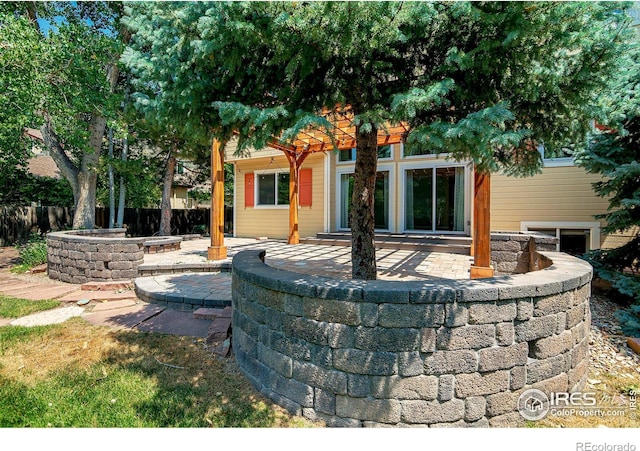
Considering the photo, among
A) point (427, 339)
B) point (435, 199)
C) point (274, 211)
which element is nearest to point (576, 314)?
point (427, 339)

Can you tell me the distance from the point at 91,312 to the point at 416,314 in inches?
189

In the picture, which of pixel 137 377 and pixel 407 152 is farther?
pixel 137 377

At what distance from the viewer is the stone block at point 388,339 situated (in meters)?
2.23

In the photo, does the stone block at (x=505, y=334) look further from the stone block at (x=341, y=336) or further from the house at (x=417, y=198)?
the house at (x=417, y=198)

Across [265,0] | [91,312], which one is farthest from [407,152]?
[91,312]

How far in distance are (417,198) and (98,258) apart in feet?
26.3

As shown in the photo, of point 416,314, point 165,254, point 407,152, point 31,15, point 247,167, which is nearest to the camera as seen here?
point 416,314

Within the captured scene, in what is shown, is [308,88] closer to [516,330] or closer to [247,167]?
[516,330]

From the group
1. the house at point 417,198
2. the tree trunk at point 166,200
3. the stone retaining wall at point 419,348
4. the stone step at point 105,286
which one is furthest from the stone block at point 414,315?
the tree trunk at point 166,200

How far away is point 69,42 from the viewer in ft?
22.6

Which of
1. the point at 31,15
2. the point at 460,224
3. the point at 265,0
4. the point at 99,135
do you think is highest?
the point at 31,15

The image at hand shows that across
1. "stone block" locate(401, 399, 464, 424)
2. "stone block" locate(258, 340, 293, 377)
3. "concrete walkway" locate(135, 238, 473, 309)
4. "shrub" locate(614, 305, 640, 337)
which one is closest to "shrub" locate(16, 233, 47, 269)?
"concrete walkway" locate(135, 238, 473, 309)

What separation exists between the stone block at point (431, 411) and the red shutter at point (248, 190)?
1074 centimetres

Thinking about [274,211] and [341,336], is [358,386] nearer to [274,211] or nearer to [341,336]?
[341,336]
